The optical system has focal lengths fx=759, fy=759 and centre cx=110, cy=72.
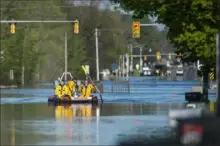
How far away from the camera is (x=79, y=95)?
4625 cm

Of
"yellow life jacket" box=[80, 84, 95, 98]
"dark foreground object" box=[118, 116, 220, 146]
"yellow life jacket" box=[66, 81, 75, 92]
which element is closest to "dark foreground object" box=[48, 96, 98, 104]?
"yellow life jacket" box=[80, 84, 95, 98]

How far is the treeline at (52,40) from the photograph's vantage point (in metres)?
86.6

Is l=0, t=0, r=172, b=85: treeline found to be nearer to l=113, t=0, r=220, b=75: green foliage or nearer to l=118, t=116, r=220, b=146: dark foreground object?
l=113, t=0, r=220, b=75: green foliage

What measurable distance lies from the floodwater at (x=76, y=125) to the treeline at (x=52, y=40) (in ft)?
163

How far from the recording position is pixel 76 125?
26.6 metres

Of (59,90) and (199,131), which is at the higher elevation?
(59,90)

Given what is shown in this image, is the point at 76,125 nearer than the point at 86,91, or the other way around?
the point at 76,125

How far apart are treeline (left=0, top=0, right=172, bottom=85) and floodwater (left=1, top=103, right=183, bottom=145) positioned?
1958 inches

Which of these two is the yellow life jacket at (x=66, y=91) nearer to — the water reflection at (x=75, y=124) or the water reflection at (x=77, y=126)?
the water reflection at (x=75, y=124)

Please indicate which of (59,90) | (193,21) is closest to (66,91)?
(59,90)

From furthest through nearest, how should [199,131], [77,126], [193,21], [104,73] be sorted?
[104,73]
[77,126]
[193,21]
[199,131]

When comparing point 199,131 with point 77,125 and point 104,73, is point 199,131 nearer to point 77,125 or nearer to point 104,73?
point 77,125

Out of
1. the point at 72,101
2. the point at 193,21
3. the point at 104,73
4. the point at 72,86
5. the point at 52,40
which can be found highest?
the point at 52,40

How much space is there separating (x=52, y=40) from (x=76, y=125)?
71573 mm
